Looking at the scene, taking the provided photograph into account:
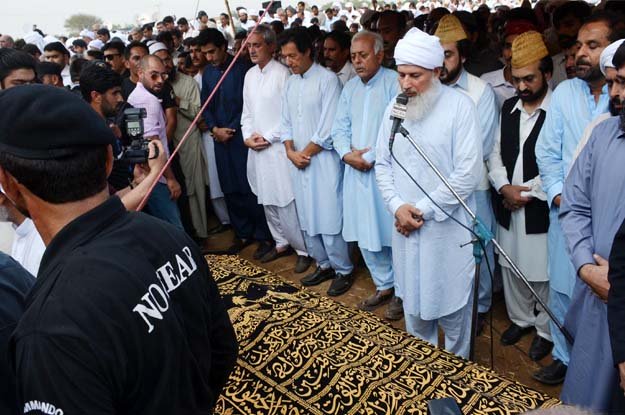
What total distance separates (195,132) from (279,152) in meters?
1.11

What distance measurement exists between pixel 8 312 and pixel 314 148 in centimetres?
322

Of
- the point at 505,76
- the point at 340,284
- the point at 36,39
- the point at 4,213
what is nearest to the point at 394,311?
the point at 340,284

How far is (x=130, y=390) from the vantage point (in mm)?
1104

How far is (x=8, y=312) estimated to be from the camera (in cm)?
120

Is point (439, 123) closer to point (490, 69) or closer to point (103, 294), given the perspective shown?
point (490, 69)

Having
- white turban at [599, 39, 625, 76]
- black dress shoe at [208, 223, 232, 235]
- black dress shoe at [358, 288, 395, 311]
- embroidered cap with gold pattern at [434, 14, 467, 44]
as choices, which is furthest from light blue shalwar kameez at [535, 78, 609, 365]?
black dress shoe at [208, 223, 232, 235]

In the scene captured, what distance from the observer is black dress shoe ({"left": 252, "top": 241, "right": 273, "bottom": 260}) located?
5.15 metres

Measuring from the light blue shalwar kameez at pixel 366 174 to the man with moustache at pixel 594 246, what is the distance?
1.72 meters

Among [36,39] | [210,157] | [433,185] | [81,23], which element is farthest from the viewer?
[81,23]

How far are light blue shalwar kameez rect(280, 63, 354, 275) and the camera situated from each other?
1.75m

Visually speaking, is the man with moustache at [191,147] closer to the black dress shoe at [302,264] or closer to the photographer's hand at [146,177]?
the black dress shoe at [302,264]

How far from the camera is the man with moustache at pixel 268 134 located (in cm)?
462

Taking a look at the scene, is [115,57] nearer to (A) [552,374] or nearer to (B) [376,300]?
(B) [376,300]

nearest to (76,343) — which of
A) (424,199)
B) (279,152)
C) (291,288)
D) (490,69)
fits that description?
(291,288)
